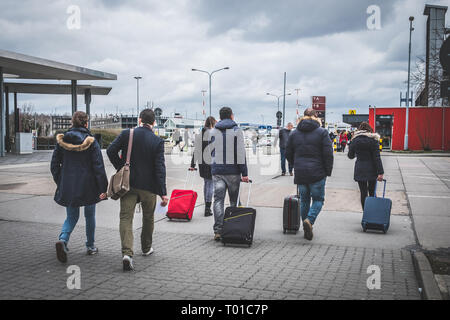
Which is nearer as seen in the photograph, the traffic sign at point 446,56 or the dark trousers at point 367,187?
the traffic sign at point 446,56

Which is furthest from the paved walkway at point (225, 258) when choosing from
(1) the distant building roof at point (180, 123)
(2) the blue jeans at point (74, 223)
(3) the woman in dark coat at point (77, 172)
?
(1) the distant building roof at point (180, 123)

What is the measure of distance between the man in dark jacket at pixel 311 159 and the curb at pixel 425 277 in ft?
4.91

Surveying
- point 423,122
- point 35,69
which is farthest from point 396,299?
point 423,122

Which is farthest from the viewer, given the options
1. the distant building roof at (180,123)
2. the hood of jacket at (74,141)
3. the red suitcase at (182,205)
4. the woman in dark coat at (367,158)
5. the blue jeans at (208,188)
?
the distant building roof at (180,123)

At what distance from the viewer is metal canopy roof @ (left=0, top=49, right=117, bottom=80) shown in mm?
23223

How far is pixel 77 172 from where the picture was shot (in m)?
5.40

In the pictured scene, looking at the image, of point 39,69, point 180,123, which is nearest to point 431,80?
point 39,69

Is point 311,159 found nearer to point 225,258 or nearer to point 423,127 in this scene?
point 225,258

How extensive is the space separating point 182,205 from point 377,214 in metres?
3.21

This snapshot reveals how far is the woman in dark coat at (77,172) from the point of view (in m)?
5.37

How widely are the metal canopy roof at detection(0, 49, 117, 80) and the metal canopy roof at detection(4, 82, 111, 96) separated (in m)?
3.31


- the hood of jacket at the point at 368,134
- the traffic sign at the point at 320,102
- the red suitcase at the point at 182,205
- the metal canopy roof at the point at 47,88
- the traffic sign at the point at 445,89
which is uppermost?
the metal canopy roof at the point at 47,88

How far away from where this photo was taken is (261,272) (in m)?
4.99

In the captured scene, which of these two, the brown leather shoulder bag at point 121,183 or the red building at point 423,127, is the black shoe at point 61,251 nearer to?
the brown leather shoulder bag at point 121,183
